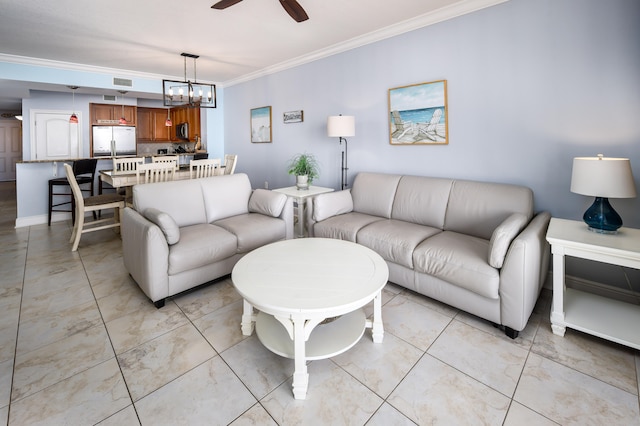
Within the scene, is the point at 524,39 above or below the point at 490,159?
above

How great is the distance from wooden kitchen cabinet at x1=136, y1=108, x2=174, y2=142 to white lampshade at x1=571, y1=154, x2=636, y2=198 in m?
8.02

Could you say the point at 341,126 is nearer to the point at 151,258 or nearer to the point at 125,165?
the point at 151,258

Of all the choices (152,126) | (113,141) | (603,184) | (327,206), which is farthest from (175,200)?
(152,126)

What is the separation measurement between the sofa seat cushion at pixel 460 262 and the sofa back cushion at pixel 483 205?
15 centimetres

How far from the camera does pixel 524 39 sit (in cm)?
253

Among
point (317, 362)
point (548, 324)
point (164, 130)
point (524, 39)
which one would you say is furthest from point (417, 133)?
point (164, 130)

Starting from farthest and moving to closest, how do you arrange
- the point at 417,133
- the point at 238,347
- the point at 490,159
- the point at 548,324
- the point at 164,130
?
the point at 164,130 → the point at 417,133 → the point at 490,159 → the point at 548,324 → the point at 238,347

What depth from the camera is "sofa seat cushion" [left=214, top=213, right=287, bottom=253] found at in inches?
110

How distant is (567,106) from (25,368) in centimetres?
397

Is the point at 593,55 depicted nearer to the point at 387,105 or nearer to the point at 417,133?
the point at 417,133

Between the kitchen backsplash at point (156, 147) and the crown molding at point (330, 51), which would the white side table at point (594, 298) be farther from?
the kitchen backsplash at point (156, 147)

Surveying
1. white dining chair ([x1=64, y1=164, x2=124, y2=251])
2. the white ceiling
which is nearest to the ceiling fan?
the white ceiling

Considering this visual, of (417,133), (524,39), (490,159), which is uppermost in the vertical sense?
(524,39)

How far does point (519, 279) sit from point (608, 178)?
0.80 meters
